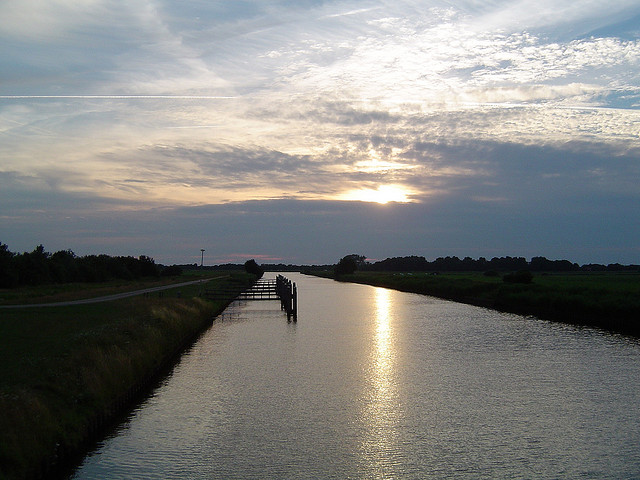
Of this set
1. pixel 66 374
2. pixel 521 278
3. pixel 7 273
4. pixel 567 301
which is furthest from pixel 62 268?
pixel 66 374

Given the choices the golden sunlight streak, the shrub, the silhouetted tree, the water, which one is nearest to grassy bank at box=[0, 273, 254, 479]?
the water

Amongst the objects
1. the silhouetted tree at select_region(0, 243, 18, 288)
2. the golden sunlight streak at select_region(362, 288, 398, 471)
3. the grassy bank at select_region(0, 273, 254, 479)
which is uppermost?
the silhouetted tree at select_region(0, 243, 18, 288)

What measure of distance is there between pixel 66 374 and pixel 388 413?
802 centimetres

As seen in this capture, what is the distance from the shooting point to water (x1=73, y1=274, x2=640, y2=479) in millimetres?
11289

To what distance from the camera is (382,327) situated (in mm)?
35188

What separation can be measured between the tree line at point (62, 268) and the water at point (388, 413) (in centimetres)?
4464

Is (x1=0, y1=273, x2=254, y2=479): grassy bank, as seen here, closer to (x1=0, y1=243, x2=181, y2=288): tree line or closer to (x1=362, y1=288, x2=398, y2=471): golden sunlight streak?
(x1=362, y1=288, x2=398, y2=471): golden sunlight streak

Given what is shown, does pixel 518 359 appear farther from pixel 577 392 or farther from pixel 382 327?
pixel 382 327

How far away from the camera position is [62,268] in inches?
2881

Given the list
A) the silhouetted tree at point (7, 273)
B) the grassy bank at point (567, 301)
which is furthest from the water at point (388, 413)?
the silhouetted tree at point (7, 273)

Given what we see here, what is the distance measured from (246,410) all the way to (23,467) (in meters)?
7.03

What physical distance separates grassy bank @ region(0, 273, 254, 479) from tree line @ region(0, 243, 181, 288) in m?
39.6

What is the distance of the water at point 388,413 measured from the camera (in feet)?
37.0

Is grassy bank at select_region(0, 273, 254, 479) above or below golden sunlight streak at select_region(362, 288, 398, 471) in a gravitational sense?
above
